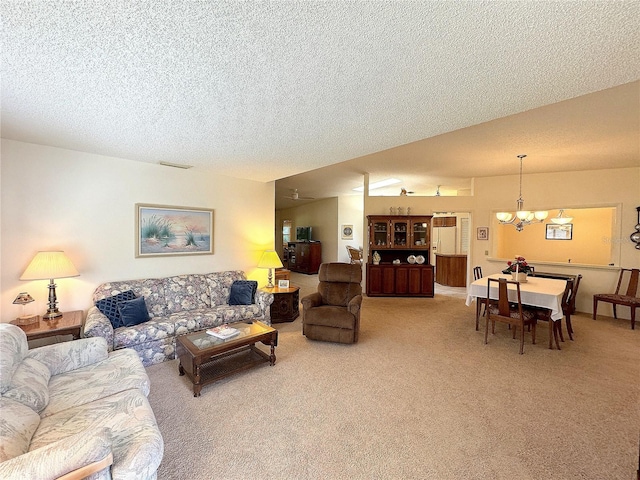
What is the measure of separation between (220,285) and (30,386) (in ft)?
7.76

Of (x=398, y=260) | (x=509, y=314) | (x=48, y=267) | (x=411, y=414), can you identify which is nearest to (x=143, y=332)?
(x=48, y=267)

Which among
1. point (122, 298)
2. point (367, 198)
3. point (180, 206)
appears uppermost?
point (367, 198)

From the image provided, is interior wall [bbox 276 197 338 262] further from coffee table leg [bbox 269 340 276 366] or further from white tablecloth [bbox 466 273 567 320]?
coffee table leg [bbox 269 340 276 366]

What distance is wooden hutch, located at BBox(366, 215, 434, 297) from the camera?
6141 mm

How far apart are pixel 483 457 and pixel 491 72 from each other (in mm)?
2392

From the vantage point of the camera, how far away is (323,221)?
986 cm

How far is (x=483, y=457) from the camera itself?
5.74 feet

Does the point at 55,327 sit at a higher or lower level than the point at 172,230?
lower

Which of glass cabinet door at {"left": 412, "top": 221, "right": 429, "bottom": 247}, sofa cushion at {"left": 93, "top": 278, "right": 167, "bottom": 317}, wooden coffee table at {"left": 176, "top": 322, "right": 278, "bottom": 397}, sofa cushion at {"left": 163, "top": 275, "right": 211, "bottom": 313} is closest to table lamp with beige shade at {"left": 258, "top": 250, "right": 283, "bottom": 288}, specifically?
sofa cushion at {"left": 163, "top": 275, "right": 211, "bottom": 313}

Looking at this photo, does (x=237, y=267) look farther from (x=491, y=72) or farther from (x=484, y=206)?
(x=484, y=206)

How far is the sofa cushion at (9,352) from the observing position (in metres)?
1.54

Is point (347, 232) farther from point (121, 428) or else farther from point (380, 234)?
point (121, 428)

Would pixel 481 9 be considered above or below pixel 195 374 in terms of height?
above

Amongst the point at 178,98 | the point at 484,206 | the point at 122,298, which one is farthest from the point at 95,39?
the point at 484,206
